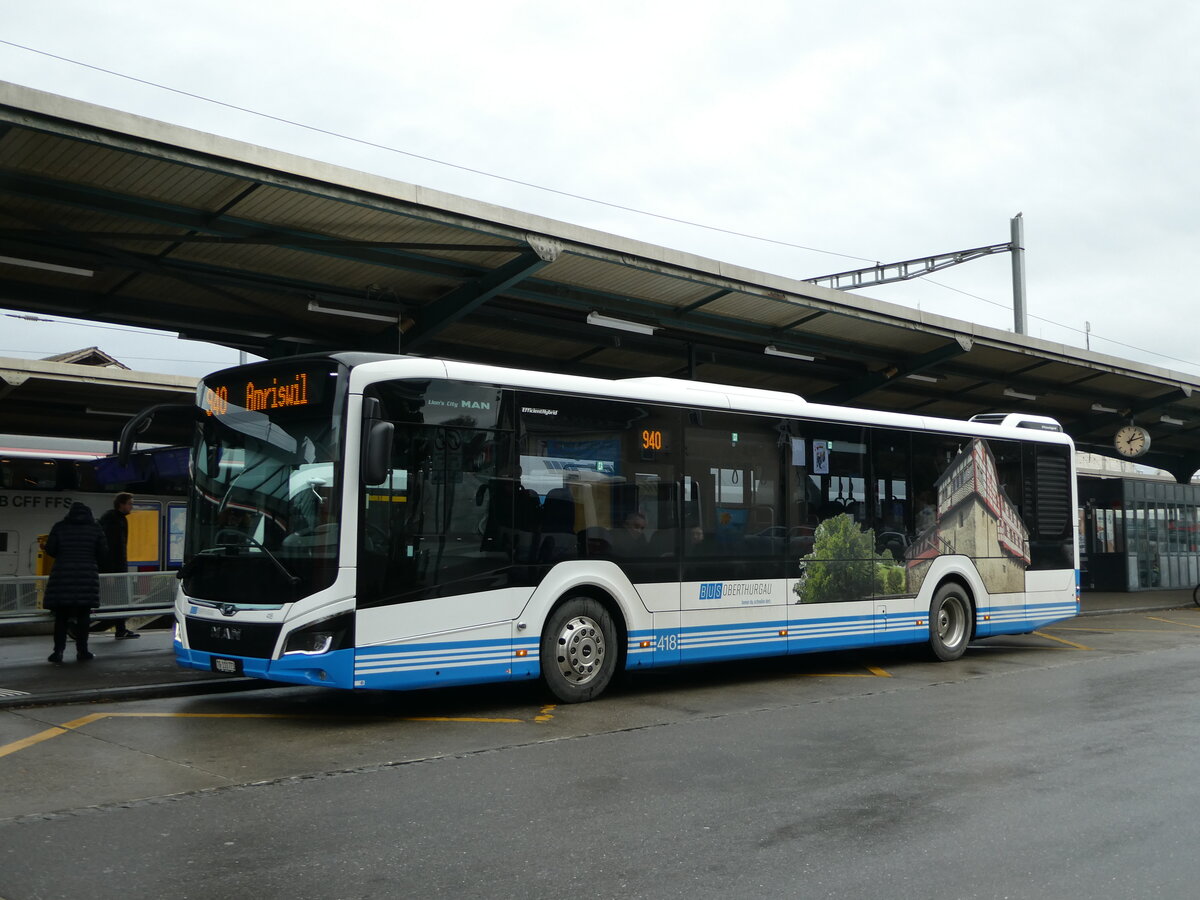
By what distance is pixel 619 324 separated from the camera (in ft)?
51.6

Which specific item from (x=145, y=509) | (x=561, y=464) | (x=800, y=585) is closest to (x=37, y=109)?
(x=561, y=464)

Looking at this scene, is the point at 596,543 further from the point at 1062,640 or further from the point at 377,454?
the point at 1062,640

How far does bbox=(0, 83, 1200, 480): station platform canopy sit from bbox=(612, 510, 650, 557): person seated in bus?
399cm

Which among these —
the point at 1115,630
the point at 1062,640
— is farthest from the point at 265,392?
the point at 1115,630

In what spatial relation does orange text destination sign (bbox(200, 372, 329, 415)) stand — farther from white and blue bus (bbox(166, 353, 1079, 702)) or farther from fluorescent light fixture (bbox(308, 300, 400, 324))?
fluorescent light fixture (bbox(308, 300, 400, 324))

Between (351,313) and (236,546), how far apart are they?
19.5 ft

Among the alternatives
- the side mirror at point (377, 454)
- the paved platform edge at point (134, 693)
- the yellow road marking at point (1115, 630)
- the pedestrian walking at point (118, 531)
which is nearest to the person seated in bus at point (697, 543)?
Answer: the side mirror at point (377, 454)

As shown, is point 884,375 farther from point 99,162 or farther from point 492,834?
point 492,834

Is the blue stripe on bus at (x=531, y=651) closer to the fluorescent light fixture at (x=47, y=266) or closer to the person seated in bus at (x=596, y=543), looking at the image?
the person seated in bus at (x=596, y=543)

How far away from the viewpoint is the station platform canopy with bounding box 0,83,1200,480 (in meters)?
10.6

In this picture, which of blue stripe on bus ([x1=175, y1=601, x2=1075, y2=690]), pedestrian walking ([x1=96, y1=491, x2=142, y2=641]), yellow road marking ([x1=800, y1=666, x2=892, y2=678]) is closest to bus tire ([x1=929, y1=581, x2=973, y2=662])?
blue stripe on bus ([x1=175, y1=601, x2=1075, y2=690])

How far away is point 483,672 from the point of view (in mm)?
9430

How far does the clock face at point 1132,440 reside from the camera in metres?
25.9

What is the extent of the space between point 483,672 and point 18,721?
371 centimetres
